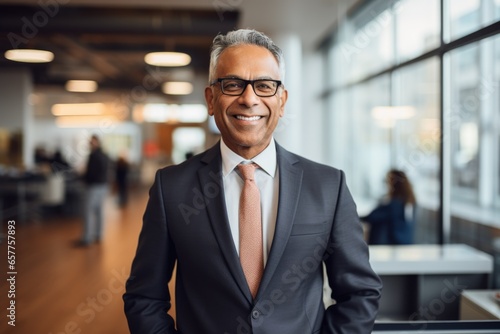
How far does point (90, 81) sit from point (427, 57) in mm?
12864

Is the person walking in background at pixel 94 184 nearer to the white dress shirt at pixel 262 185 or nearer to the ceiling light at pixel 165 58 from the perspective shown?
the ceiling light at pixel 165 58

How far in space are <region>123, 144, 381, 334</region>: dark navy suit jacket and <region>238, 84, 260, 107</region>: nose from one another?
232mm

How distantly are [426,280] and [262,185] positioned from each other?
2.56 m

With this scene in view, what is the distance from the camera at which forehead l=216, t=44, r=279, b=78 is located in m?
1.44

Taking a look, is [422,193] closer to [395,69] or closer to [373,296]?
[395,69]

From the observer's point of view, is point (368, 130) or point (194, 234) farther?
point (368, 130)

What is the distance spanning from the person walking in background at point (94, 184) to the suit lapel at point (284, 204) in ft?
22.8

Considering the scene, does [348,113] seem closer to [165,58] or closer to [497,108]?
[165,58]

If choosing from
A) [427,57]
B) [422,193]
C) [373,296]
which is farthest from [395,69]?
[373,296]

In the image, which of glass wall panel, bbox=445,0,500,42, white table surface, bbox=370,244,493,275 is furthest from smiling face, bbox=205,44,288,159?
glass wall panel, bbox=445,0,500,42

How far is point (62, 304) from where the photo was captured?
204 inches

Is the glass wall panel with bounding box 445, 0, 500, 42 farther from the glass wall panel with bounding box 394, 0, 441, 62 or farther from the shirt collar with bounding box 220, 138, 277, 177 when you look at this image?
the shirt collar with bounding box 220, 138, 277, 177

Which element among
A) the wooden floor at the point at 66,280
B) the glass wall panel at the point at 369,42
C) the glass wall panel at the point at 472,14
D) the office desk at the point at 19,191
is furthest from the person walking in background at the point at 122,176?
the glass wall panel at the point at 472,14

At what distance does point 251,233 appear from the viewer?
1.49 meters
